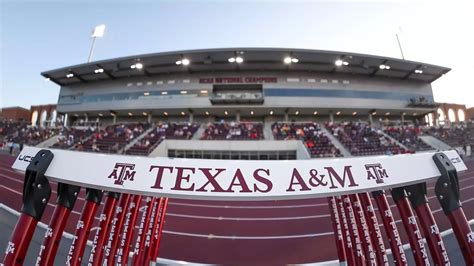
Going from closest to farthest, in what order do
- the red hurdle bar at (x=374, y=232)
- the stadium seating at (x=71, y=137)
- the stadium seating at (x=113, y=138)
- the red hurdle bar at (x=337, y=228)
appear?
the red hurdle bar at (x=374, y=232)
the red hurdle bar at (x=337, y=228)
the stadium seating at (x=113, y=138)
the stadium seating at (x=71, y=137)

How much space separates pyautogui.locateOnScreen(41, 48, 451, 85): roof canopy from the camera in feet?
78.9

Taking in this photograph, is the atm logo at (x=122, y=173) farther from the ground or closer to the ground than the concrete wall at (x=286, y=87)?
closer to the ground

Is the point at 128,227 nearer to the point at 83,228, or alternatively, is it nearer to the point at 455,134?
the point at 83,228

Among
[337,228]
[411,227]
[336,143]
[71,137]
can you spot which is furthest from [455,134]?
[71,137]

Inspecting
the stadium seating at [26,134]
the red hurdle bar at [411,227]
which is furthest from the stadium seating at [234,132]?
the stadium seating at [26,134]

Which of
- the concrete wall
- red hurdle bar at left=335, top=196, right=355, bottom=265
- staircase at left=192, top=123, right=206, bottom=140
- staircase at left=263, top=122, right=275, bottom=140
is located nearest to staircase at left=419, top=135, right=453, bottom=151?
the concrete wall

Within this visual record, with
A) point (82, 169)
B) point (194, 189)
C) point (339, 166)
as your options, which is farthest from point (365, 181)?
point (82, 169)

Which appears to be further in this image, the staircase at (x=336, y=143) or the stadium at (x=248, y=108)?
the stadium at (x=248, y=108)

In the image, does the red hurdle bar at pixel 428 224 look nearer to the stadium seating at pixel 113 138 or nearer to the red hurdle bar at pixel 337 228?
the red hurdle bar at pixel 337 228

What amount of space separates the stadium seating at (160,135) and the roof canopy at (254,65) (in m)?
8.29

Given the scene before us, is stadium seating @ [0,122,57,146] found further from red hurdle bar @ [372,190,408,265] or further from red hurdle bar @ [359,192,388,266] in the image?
red hurdle bar @ [372,190,408,265]

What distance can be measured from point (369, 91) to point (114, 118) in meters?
37.0

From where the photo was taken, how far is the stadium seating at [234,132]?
65.7 ft

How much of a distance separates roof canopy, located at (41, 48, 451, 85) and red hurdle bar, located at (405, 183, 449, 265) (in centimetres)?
2384
